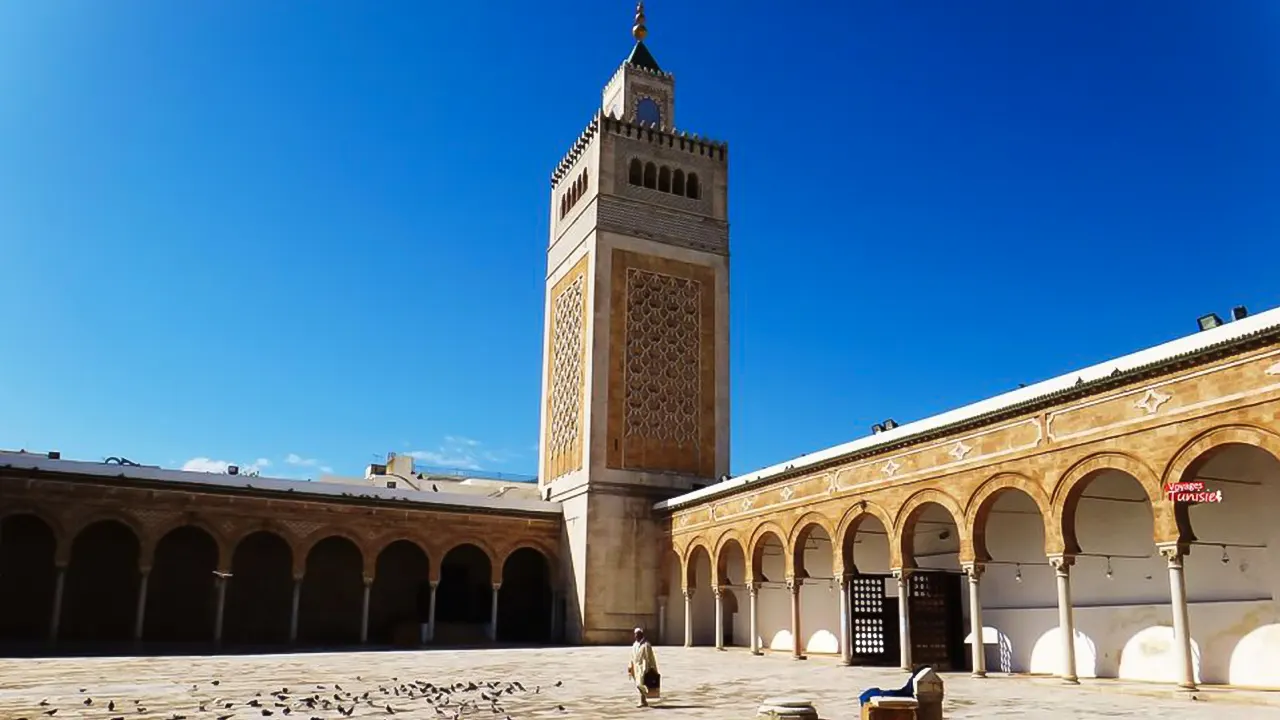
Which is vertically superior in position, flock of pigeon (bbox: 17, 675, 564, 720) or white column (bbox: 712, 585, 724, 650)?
white column (bbox: 712, 585, 724, 650)

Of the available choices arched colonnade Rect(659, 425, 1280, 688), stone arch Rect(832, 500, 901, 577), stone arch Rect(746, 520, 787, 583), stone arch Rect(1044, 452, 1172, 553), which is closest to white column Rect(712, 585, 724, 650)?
arched colonnade Rect(659, 425, 1280, 688)

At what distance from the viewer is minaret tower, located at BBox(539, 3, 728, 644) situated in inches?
1005

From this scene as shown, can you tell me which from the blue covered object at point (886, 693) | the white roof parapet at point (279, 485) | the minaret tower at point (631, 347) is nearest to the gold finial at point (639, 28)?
the minaret tower at point (631, 347)

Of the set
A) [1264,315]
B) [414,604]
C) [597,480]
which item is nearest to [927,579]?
[1264,315]

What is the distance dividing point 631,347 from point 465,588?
7.73 metres

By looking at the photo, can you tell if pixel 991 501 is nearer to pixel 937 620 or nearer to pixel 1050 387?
pixel 1050 387

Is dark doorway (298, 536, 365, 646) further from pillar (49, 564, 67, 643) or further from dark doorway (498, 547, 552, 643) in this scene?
pillar (49, 564, 67, 643)

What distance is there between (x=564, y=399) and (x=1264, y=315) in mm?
19210

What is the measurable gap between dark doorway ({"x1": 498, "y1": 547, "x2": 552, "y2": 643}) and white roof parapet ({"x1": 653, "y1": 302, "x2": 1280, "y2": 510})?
896 centimetres

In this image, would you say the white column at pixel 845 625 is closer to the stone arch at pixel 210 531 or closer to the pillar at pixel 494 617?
the pillar at pixel 494 617


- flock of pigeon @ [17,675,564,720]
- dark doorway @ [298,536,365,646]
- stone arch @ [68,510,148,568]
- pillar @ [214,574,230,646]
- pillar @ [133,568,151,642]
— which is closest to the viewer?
flock of pigeon @ [17,675,564,720]

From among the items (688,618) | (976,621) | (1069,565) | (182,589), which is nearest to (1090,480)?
(1069,565)

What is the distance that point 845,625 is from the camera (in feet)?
57.8

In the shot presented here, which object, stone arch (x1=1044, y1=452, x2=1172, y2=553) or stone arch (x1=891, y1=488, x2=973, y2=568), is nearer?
stone arch (x1=1044, y1=452, x2=1172, y2=553)
